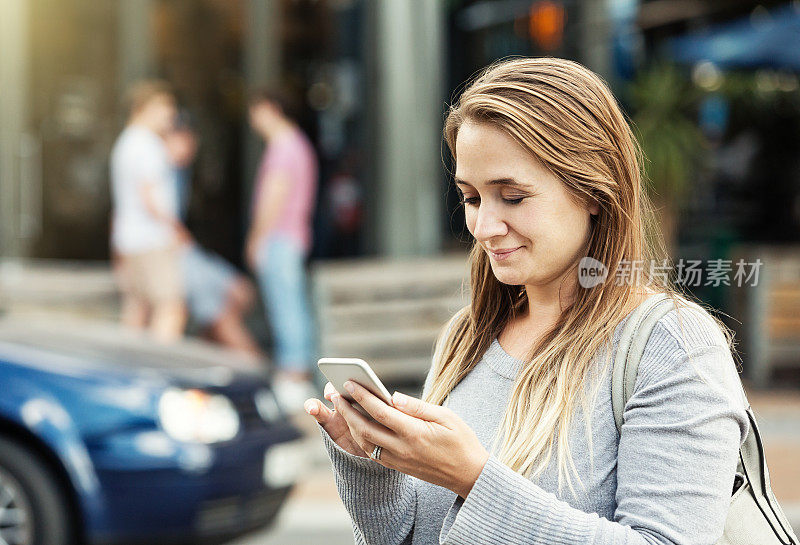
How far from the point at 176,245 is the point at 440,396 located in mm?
8246

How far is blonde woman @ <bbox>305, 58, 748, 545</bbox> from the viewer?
165cm

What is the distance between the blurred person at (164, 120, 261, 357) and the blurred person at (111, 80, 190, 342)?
0.31 m

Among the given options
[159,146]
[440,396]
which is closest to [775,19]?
[159,146]

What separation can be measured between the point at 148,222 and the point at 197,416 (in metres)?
4.66

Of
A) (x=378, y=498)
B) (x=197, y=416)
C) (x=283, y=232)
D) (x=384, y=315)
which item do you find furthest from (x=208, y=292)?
(x=378, y=498)

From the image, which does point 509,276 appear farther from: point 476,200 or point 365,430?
point 365,430

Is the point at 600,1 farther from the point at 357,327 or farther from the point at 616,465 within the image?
the point at 616,465

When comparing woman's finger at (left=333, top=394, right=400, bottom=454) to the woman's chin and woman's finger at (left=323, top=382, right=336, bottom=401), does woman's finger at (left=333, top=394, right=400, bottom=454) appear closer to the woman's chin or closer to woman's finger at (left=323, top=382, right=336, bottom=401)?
woman's finger at (left=323, top=382, right=336, bottom=401)

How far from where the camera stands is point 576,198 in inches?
71.7

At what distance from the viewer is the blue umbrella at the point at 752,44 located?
11.2 m

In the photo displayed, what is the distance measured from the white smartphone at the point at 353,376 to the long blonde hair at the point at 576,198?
0.24m

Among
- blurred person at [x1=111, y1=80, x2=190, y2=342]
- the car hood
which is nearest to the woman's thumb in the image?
the car hood

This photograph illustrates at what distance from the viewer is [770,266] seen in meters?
10.9

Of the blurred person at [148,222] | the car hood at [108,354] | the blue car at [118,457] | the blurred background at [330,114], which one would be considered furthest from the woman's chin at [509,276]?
the blurred background at [330,114]
